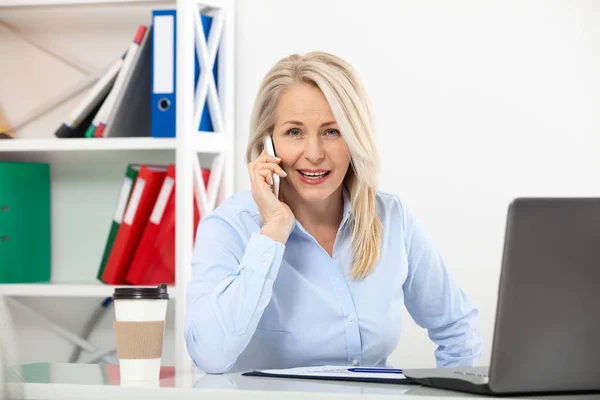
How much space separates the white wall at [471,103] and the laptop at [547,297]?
1624 mm

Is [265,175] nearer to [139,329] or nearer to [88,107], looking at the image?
[139,329]

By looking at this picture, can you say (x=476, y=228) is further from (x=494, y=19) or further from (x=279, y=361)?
(x=279, y=361)

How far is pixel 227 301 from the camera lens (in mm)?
1605

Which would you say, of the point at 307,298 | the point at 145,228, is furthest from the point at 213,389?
the point at 145,228

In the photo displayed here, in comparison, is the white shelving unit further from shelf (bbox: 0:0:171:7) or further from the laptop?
the laptop

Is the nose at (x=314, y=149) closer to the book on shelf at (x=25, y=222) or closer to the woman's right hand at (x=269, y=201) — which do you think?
the woman's right hand at (x=269, y=201)

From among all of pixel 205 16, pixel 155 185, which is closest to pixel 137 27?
pixel 205 16

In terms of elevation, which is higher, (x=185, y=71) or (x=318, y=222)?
(x=185, y=71)

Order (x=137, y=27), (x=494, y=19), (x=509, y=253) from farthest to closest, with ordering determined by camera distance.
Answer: (x=137, y=27) < (x=494, y=19) < (x=509, y=253)

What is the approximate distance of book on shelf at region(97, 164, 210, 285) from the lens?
2.67 metres

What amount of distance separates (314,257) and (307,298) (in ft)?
0.32

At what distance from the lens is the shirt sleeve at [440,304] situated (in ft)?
6.34

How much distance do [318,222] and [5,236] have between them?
1279 millimetres

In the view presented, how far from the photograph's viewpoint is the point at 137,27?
2.92 metres
